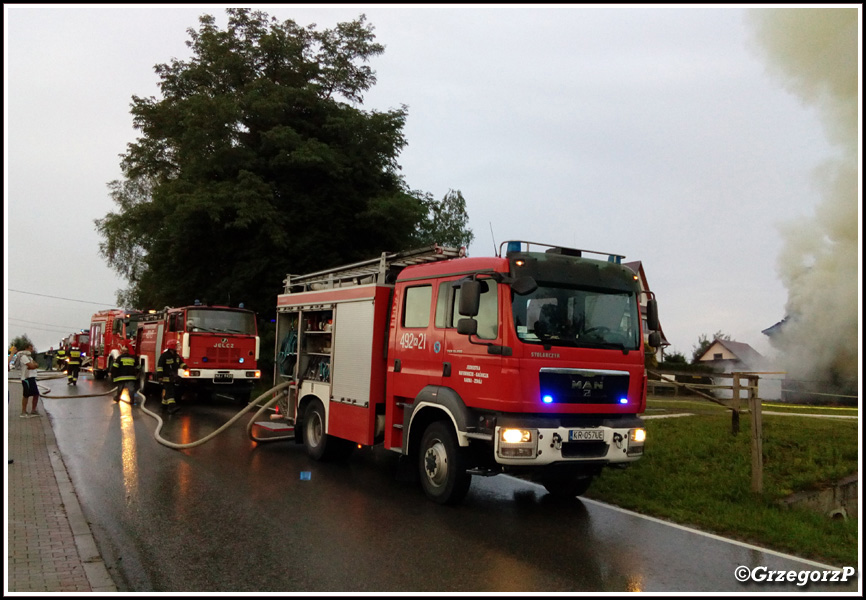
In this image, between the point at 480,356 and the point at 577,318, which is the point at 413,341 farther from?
the point at 577,318

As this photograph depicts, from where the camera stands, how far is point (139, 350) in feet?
73.5

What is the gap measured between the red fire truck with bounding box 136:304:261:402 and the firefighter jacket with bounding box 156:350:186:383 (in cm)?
121

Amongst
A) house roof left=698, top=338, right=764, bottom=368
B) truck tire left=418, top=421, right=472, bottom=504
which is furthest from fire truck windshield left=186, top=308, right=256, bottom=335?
house roof left=698, top=338, right=764, bottom=368

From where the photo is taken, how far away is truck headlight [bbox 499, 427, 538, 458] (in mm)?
6453

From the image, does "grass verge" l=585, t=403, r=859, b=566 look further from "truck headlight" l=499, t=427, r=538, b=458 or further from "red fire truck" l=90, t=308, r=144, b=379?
"red fire truck" l=90, t=308, r=144, b=379

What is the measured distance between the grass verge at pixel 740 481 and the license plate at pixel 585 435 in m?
1.33

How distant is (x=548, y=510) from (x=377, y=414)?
98.4 inches

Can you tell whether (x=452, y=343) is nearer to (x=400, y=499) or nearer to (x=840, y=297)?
(x=400, y=499)

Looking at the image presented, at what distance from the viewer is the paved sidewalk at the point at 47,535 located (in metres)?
4.67

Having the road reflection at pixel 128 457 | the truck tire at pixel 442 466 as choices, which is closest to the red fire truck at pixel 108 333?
the road reflection at pixel 128 457

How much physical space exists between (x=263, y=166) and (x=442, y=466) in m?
18.3

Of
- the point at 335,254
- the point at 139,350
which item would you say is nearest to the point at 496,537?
the point at 335,254

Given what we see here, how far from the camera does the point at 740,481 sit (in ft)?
28.9

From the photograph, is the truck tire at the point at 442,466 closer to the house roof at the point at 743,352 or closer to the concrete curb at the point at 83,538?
the concrete curb at the point at 83,538
